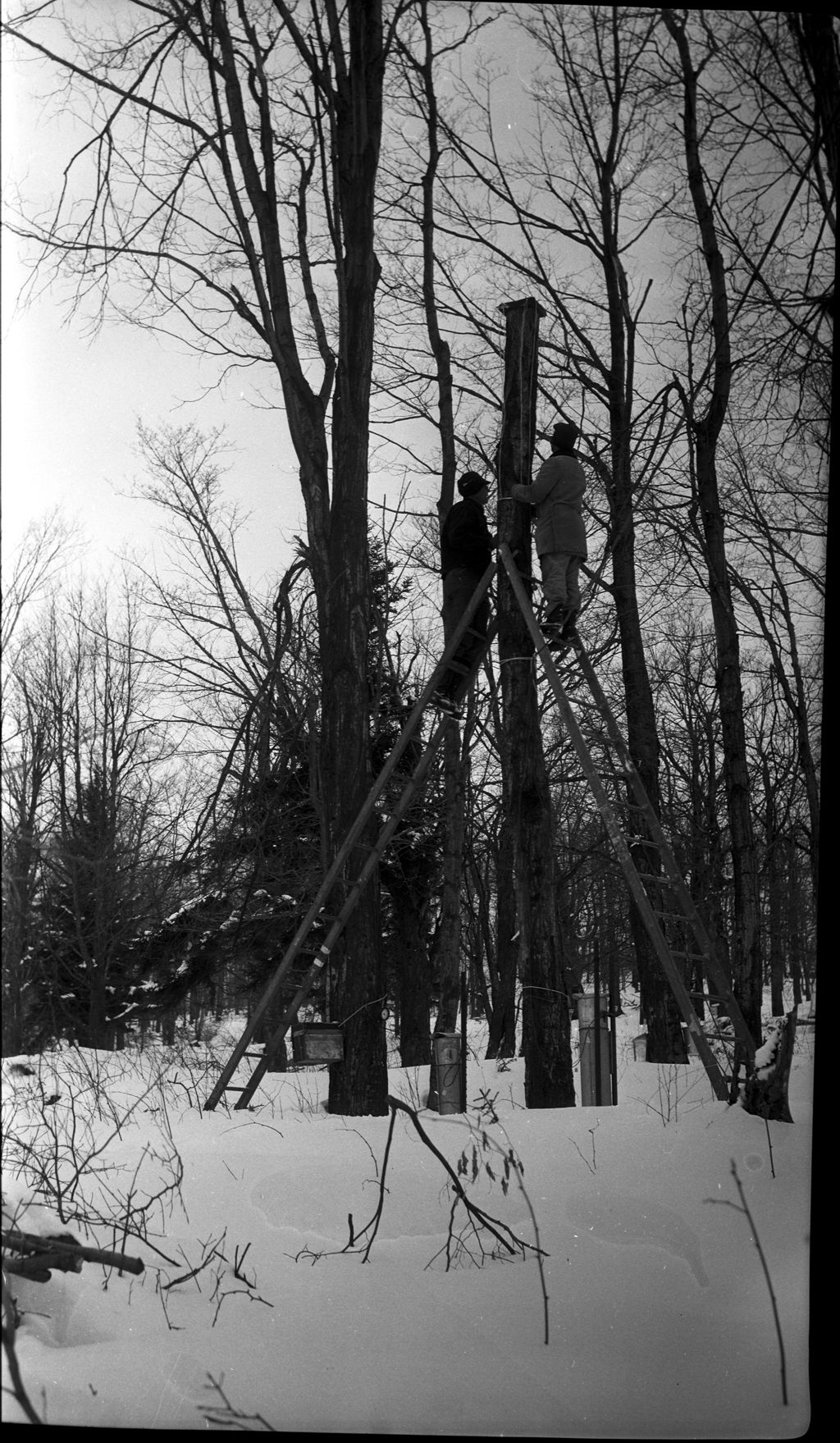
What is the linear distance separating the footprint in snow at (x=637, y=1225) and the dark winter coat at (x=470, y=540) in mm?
2317

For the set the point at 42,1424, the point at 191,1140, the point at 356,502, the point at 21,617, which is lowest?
Result: the point at 42,1424

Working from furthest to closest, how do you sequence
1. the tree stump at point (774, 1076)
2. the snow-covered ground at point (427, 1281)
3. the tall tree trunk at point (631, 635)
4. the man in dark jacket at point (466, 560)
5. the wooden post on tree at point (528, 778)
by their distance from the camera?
the tall tree trunk at point (631, 635) → the man in dark jacket at point (466, 560) → the wooden post on tree at point (528, 778) → the tree stump at point (774, 1076) → the snow-covered ground at point (427, 1281)

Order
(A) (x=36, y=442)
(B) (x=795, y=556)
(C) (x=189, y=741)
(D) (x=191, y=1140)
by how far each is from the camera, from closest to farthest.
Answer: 1. (A) (x=36, y=442)
2. (D) (x=191, y=1140)
3. (B) (x=795, y=556)
4. (C) (x=189, y=741)

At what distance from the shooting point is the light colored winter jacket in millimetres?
3123

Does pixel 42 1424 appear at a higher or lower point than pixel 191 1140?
lower

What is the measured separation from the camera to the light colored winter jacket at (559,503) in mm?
Answer: 3123

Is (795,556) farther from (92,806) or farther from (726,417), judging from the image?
(92,806)

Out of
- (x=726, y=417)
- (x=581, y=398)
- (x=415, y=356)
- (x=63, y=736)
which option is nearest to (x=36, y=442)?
(x=63, y=736)

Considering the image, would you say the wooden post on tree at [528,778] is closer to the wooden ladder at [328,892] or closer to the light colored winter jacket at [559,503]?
the light colored winter jacket at [559,503]

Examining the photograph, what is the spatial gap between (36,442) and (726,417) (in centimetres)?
337

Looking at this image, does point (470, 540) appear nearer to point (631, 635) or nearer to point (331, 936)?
point (331, 936)

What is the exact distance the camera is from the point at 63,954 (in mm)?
2594

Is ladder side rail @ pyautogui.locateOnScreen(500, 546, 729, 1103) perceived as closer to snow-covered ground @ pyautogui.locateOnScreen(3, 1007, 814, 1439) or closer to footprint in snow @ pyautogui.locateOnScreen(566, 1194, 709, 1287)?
snow-covered ground @ pyautogui.locateOnScreen(3, 1007, 814, 1439)

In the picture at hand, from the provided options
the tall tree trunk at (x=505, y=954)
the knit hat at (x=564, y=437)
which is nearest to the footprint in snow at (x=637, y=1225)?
the knit hat at (x=564, y=437)
